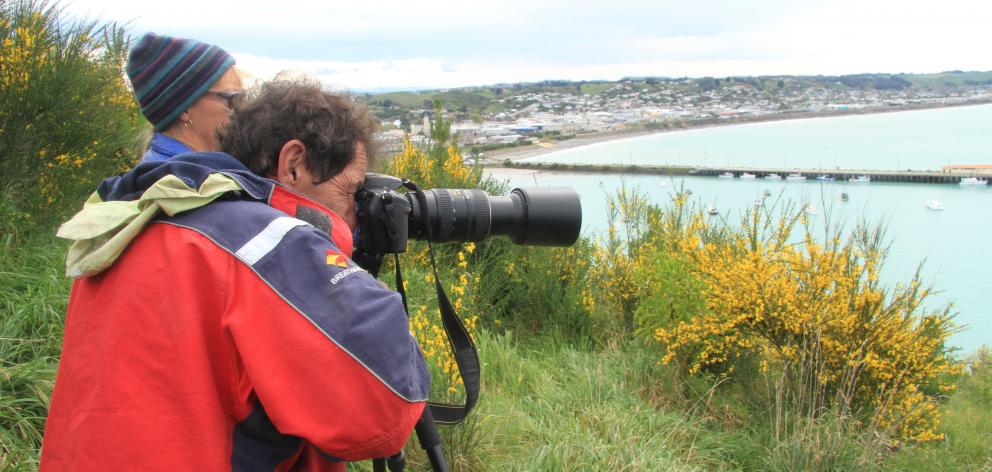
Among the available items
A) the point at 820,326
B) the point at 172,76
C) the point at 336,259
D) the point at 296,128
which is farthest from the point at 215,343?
the point at 820,326

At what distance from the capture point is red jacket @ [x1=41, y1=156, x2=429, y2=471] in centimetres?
92

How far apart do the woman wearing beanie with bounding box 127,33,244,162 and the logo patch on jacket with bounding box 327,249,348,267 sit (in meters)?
0.65

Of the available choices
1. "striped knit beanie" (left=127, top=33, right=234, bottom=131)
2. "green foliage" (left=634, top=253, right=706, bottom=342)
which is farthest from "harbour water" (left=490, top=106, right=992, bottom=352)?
"striped knit beanie" (left=127, top=33, right=234, bottom=131)

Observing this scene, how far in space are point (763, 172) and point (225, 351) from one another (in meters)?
11.8

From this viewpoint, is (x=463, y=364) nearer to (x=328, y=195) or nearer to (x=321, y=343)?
(x=328, y=195)

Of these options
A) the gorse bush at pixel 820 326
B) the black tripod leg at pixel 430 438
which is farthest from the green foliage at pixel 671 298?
the black tripod leg at pixel 430 438

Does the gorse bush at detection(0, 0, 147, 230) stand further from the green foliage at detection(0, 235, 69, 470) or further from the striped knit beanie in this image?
the striped knit beanie

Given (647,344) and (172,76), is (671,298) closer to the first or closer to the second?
(647,344)

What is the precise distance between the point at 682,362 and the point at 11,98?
3.96m

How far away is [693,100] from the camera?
29.4 meters

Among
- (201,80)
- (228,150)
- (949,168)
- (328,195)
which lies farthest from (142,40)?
(949,168)

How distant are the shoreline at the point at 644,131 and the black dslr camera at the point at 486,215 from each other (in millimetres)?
6477

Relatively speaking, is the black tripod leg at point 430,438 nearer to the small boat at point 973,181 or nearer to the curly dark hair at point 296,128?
the curly dark hair at point 296,128

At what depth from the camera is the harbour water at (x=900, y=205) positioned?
184 inches
